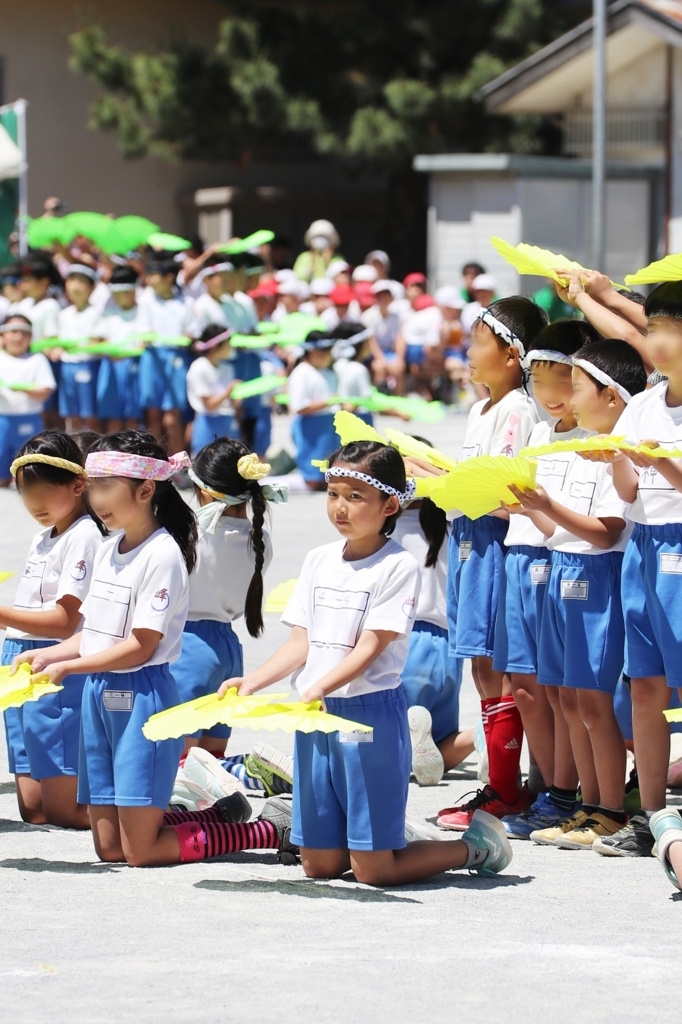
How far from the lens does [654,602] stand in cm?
474

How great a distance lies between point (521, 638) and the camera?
521cm

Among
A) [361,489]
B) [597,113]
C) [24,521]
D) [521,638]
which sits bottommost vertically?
[24,521]

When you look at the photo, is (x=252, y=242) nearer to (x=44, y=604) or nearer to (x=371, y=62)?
(x=44, y=604)

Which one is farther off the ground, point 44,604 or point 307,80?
point 307,80

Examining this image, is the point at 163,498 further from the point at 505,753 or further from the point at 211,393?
the point at 211,393

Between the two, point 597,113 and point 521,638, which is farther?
point 597,113

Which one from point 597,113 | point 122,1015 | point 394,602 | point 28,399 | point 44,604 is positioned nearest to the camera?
point 122,1015

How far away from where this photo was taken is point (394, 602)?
4.57 metres

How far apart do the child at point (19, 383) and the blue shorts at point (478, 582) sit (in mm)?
8521

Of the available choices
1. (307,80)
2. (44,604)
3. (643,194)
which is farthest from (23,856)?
(307,80)

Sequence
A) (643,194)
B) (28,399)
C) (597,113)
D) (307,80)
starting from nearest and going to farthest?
(28,399)
(597,113)
(643,194)
(307,80)

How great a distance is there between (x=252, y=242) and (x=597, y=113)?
688 centimetres

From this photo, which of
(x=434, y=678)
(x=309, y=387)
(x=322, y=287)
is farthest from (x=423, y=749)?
(x=322, y=287)

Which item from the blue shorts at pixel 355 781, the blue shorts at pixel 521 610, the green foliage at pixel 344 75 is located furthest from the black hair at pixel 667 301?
the green foliage at pixel 344 75
